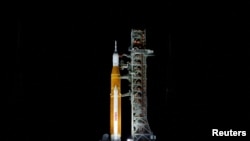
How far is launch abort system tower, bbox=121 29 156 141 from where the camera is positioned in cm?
4853

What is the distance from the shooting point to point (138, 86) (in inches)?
1927

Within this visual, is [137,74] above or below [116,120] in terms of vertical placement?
above

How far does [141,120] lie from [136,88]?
304 cm

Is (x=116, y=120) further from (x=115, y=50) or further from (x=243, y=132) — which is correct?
(x=243, y=132)

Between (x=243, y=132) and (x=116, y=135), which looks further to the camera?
(x=116, y=135)

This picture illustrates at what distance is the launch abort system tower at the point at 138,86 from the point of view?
48531 mm

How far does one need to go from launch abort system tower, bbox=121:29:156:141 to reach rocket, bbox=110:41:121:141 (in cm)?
105

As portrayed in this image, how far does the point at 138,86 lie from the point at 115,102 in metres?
2.73

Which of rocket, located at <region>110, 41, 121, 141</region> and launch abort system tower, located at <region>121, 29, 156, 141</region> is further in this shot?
launch abort system tower, located at <region>121, 29, 156, 141</region>

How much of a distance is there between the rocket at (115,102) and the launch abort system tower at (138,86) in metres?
1.05

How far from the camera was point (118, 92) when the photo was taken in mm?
48344

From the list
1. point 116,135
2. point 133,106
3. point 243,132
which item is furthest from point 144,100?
point 243,132

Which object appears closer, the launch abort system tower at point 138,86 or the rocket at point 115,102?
the rocket at point 115,102

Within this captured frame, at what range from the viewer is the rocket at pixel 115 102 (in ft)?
156
